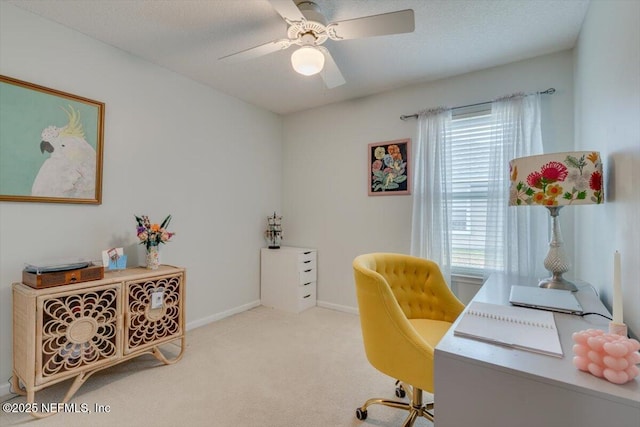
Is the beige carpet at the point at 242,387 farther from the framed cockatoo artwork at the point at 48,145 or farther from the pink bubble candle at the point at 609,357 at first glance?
the framed cockatoo artwork at the point at 48,145

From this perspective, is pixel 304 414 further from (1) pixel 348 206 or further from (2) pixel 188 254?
(1) pixel 348 206

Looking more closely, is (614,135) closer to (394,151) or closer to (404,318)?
(404,318)

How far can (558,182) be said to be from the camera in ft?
4.61

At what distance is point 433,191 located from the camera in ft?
9.14

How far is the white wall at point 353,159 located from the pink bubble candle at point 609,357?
Result: 2146 mm

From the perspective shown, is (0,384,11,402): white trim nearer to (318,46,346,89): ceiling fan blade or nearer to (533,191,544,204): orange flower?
(318,46,346,89): ceiling fan blade

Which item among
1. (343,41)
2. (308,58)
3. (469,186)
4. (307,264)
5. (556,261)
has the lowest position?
(307,264)

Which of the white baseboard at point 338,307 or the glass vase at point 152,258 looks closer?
the glass vase at point 152,258

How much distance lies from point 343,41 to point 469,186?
5.37 feet

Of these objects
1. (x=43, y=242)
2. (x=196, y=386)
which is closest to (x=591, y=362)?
(x=196, y=386)

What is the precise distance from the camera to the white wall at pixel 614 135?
1046 millimetres

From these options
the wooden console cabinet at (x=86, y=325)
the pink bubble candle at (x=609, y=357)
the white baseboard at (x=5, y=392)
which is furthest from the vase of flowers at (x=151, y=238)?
the pink bubble candle at (x=609, y=357)

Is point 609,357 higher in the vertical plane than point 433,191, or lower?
lower

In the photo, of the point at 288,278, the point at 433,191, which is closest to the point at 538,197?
the point at 433,191
